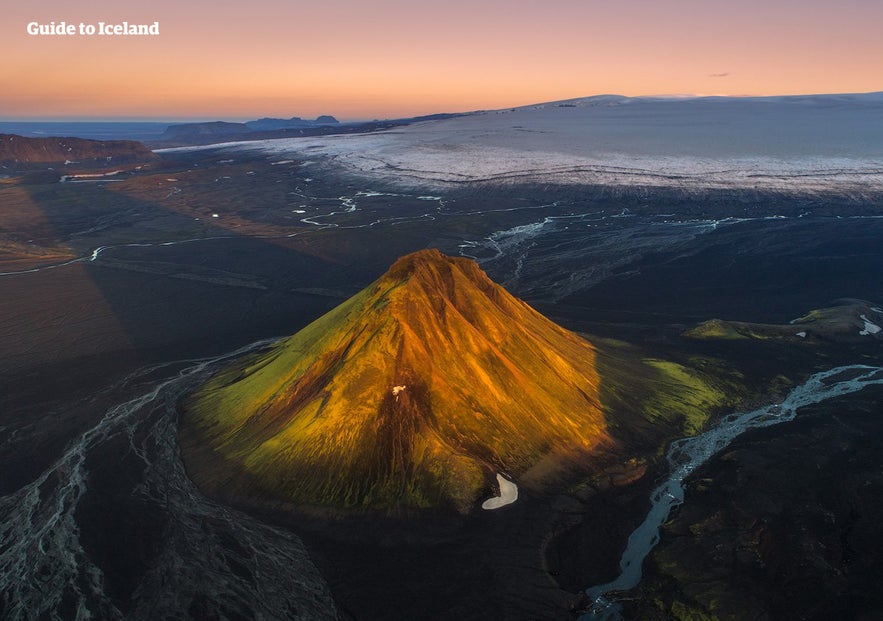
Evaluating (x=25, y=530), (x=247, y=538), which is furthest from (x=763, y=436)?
(x=25, y=530)

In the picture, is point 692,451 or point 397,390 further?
point 692,451

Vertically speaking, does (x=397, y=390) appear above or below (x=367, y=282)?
above

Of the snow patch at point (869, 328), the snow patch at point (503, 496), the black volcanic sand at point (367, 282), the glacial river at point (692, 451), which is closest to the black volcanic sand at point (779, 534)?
the glacial river at point (692, 451)

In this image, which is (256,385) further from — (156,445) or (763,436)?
(763,436)

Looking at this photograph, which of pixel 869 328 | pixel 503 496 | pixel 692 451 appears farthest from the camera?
pixel 869 328

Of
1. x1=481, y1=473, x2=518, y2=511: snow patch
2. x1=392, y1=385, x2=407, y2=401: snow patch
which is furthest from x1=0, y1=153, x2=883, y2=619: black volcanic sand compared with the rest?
x1=392, y1=385, x2=407, y2=401: snow patch

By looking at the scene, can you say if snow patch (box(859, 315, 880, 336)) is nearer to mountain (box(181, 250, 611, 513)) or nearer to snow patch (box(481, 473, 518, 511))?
mountain (box(181, 250, 611, 513))

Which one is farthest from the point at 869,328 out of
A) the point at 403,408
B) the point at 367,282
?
the point at 367,282

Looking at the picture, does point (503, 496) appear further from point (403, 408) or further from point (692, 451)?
point (692, 451)

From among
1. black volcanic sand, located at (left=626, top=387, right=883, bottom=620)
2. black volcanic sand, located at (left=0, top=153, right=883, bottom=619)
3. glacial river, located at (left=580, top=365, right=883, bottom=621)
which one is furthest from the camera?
black volcanic sand, located at (left=0, top=153, right=883, bottom=619)
